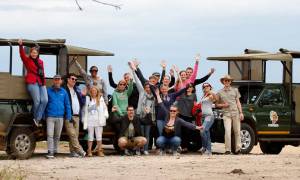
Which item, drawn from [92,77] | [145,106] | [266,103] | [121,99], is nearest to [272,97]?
[266,103]

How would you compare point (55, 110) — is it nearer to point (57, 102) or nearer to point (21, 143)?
point (57, 102)

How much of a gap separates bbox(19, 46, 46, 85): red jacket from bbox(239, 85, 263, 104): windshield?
6.12 meters

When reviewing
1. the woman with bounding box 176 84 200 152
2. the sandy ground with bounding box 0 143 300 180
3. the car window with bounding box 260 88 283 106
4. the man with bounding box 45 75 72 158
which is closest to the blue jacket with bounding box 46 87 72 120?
the man with bounding box 45 75 72 158

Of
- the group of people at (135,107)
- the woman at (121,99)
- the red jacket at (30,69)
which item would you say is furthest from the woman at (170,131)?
the red jacket at (30,69)

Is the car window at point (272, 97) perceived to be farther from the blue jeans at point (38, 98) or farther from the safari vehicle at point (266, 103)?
the blue jeans at point (38, 98)

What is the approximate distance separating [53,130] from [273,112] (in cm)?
627

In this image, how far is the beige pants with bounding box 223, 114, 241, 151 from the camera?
2222cm

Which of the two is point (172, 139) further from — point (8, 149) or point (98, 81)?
point (8, 149)

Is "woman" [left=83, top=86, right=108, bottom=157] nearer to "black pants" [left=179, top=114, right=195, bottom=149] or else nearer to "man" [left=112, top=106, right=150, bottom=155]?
"man" [left=112, top=106, right=150, bottom=155]

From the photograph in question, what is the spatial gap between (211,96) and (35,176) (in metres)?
7.52

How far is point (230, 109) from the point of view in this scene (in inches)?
882

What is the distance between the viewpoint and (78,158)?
2002 centimetres

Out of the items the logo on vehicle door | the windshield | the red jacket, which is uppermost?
the red jacket

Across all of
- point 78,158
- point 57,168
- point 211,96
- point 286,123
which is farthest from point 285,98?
point 57,168
